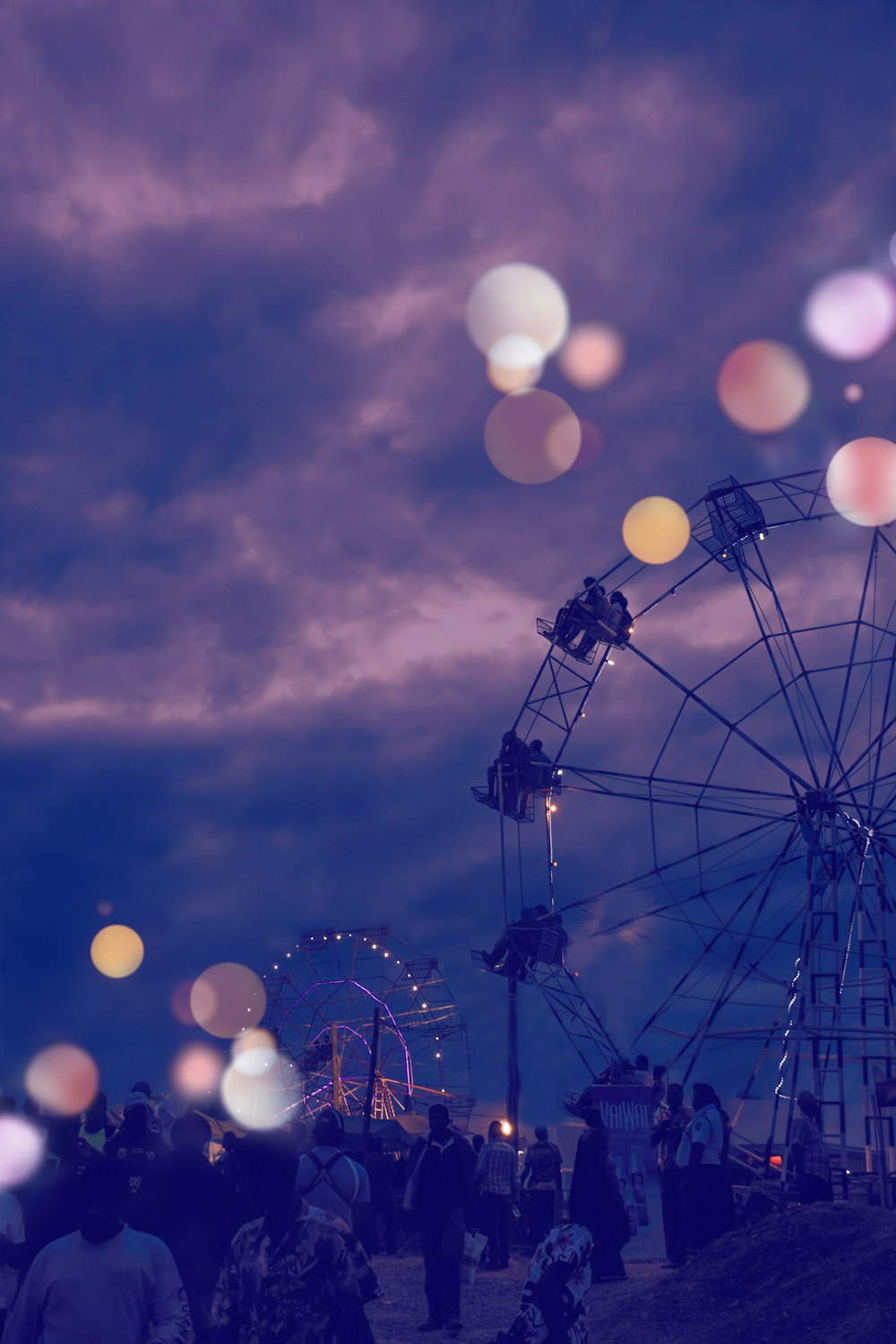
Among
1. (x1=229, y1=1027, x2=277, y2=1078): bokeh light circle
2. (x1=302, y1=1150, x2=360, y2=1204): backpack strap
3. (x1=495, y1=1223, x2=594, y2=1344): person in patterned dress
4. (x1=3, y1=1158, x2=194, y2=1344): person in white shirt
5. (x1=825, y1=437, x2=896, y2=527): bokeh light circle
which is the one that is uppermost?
(x1=825, y1=437, x2=896, y2=527): bokeh light circle

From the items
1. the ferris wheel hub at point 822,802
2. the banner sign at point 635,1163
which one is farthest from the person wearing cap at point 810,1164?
the ferris wheel hub at point 822,802

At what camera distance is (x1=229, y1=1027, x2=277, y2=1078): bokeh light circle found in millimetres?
45750

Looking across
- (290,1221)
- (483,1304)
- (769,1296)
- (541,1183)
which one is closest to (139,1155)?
(290,1221)

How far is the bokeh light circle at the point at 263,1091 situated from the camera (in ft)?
130

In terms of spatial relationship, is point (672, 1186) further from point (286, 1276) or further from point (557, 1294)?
point (286, 1276)

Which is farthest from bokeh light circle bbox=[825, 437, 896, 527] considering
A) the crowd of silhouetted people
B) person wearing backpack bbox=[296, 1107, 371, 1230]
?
person wearing backpack bbox=[296, 1107, 371, 1230]

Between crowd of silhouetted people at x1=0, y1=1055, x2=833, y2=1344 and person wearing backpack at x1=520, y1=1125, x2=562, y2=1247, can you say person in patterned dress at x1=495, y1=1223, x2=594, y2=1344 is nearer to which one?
crowd of silhouetted people at x1=0, y1=1055, x2=833, y2=1344

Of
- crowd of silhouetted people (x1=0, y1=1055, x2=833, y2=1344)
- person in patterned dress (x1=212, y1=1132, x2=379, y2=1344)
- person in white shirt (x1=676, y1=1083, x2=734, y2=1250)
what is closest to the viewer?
person in patterned dress (x1=212, y1=1132, x2=379, y2=1344)

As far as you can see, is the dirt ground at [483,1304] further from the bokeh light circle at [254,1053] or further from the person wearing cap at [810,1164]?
the bokeh light circle at [254,1053]

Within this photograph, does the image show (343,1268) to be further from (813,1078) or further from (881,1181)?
(813,1078)

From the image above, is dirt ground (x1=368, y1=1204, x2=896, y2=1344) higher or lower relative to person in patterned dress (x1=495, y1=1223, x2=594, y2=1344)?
lower

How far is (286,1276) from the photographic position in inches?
205

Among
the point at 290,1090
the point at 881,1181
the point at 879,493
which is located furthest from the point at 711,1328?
the point at 290,1090

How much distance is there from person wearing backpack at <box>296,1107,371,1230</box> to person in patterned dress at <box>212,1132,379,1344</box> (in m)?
3.41
